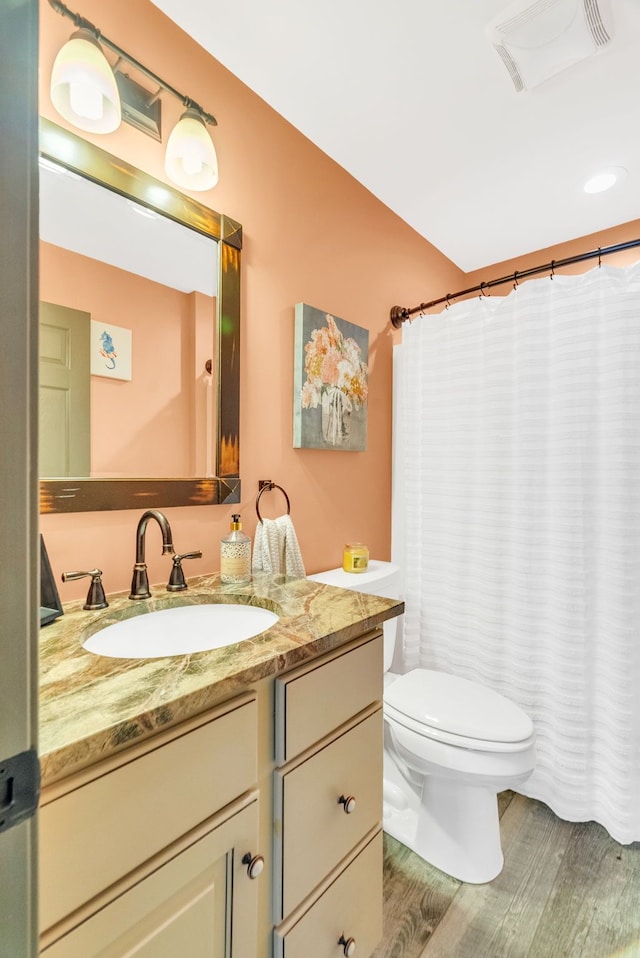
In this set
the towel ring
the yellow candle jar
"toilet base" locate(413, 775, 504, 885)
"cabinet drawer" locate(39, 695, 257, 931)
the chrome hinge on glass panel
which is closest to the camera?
the chrome hinge on glass panel

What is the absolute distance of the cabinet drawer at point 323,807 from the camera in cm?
80

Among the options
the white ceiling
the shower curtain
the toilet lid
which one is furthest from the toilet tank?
the white ceiling

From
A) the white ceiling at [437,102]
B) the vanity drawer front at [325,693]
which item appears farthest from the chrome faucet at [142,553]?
the white ceiling at [437,102]

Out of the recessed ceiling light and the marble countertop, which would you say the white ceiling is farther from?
the marble countertop

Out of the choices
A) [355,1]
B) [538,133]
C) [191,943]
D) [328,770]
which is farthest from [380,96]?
[191,943]

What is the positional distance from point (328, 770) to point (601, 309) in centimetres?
161

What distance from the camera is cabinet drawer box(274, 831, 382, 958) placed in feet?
2.72

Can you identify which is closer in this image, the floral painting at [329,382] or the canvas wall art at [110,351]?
the canvas wall art at [110,351]

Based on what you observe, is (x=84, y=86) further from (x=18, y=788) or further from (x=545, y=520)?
(x=545, y=520)

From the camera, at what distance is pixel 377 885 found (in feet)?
3.43

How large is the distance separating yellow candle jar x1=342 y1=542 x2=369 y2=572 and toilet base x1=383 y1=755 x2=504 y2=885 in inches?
27.3

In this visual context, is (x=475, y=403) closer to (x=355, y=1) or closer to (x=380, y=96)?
(x=380, y=96)

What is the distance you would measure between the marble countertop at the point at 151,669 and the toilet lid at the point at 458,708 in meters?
0.53

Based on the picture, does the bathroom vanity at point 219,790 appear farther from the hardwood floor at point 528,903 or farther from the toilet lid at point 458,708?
the toilet lid at point 458,708
